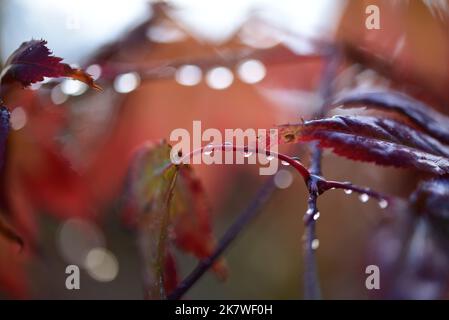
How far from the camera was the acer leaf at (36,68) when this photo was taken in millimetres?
469

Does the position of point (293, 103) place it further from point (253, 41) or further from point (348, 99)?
point (348, 99)

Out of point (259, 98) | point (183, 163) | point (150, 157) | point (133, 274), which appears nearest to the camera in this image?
point (183, 163)

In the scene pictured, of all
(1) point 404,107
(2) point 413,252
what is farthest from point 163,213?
(2) point 413,252

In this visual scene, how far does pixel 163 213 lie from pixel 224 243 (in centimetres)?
8

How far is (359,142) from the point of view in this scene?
0.45 meters

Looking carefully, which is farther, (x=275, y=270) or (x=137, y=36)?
(x=275, y=270)

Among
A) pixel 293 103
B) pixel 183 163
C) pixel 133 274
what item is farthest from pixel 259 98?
pixel 133 274

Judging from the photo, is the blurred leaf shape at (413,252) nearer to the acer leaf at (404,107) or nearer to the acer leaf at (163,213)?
the acer leaf at (404,107)

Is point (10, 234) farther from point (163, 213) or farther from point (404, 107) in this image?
point (404, 107)

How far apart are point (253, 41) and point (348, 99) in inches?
13.2

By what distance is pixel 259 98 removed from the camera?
3.08ft

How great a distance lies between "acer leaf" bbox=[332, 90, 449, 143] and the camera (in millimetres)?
536

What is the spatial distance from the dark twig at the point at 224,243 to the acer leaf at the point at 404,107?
0.12m
